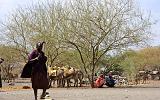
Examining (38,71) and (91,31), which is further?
(91,31)

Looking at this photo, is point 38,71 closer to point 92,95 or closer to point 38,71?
point 38,71

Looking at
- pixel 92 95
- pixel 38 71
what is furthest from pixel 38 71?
pixel 92 95

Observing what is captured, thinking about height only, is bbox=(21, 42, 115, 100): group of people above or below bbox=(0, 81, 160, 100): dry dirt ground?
above

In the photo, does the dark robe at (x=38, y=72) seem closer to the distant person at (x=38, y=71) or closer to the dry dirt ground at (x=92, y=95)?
the distant person at (x=38, y=71)

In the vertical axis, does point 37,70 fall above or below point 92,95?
above

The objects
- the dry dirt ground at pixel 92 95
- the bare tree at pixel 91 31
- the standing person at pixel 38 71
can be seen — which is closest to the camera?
the standing person at pixel 38 71

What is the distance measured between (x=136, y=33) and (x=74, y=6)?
18.4 ft

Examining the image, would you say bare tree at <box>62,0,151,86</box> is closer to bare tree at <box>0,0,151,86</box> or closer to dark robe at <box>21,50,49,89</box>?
bare tree at <box>0,0,151,86</box>

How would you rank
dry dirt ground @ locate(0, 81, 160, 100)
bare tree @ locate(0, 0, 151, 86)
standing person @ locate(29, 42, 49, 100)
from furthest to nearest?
bare tree @ locate(0, 0, 151, 86) → dry dirt ground @ locate(0, 81, 160, 100) → standing person @ locate(29, 42, 49, 100)

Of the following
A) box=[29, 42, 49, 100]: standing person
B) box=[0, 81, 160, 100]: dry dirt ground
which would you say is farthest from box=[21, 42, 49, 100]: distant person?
box=[0, 81, 160, 100]: dry dirt ground

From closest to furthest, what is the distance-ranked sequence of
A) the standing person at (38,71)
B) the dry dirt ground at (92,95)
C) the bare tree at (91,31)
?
the standing person at (38,71), the dry dirt ground at (92,95), the bare tree at (91,31)

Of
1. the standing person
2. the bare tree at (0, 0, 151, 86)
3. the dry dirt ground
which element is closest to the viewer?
the standing person

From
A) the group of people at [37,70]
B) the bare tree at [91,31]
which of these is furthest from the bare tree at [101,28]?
the group of people at [37,70]

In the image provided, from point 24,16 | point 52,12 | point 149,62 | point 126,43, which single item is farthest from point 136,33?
point 149,62
